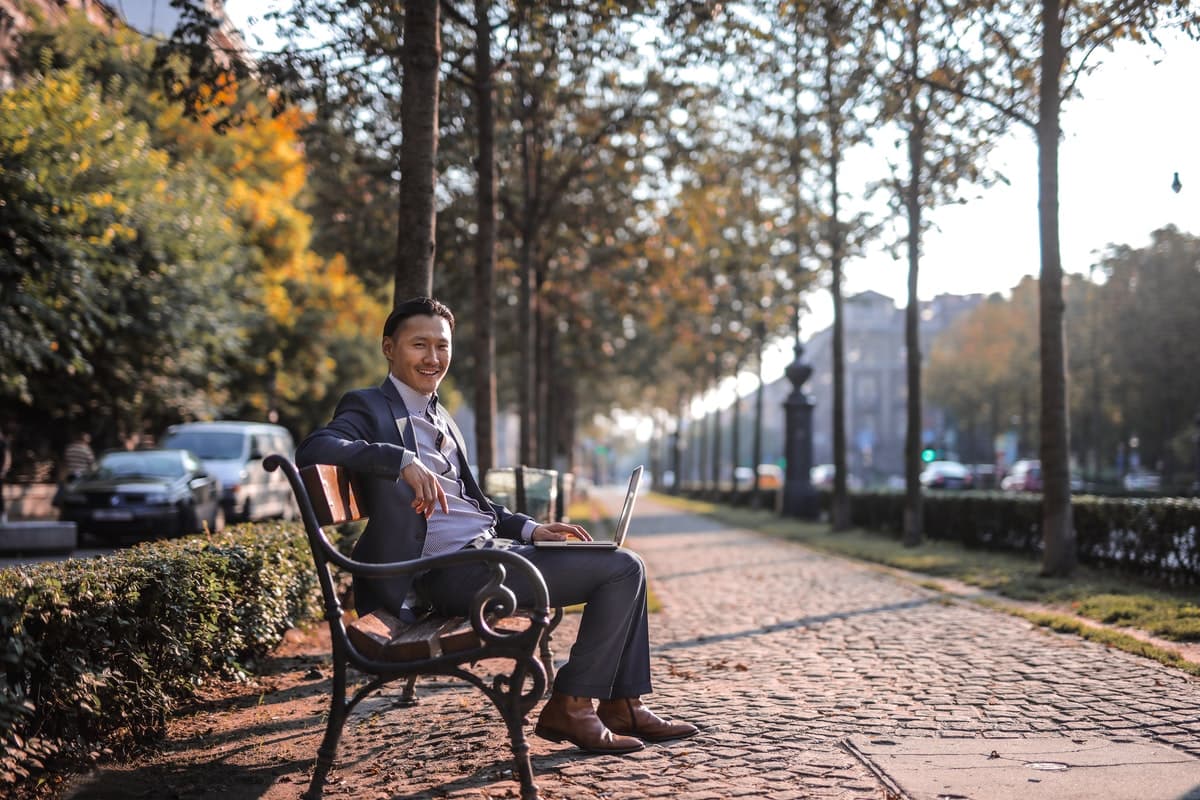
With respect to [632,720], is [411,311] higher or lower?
higher

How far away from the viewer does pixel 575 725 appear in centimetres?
475

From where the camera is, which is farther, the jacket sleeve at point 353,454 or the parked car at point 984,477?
the parked car at point 984,477

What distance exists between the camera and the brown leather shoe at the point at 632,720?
5.03 meters

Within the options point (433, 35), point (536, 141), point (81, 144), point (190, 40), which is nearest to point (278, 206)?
point (81, 144)

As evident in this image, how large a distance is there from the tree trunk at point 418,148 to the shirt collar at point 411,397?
3600 millimetres

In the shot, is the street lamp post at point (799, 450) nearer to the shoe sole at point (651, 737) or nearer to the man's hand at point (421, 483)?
the shoe sole at point (651, 737)

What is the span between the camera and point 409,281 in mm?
8555

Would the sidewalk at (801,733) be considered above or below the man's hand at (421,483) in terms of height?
below

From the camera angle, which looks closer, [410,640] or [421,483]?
[410,640]

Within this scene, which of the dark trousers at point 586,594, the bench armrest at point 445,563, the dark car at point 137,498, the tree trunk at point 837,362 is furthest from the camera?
the tree trunk at point 837,362

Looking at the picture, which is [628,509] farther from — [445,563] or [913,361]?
[913,361]

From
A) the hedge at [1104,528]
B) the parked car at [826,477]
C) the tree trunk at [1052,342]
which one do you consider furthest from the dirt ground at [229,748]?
the parked car at [826,477]

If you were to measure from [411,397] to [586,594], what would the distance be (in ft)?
3.33

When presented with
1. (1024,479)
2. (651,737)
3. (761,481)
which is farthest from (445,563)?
(761,481)
